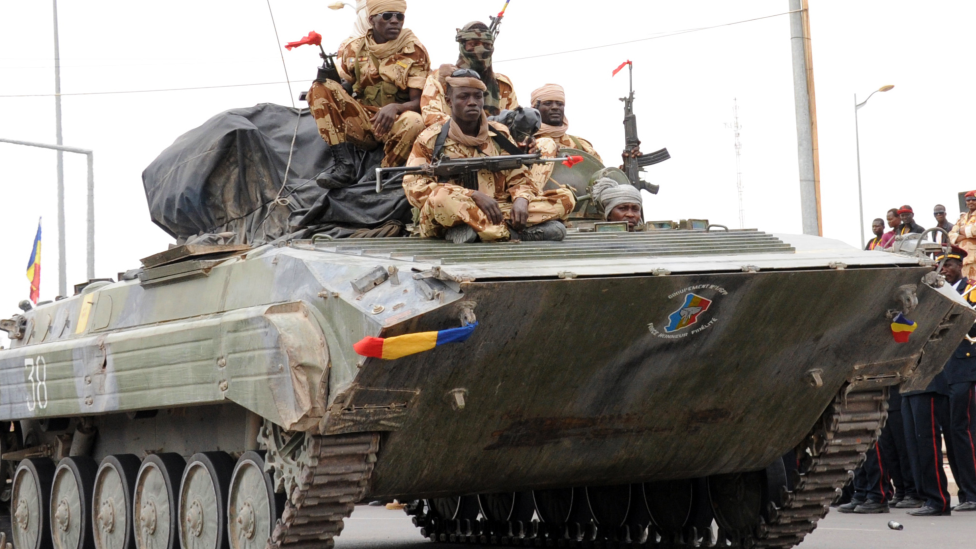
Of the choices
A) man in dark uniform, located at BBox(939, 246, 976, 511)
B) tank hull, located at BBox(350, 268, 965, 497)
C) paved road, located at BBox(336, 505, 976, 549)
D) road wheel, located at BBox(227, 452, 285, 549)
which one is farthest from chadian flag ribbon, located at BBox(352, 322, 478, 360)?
man in dark uniform, located at BBox(939, 246, 976, 511)

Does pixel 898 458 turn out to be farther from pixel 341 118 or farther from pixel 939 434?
pixel 341 118

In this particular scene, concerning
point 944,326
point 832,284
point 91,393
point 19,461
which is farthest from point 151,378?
point 944,326

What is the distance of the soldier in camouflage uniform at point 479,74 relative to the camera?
9.39 meters

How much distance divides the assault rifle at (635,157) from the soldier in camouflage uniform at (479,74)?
180 cm

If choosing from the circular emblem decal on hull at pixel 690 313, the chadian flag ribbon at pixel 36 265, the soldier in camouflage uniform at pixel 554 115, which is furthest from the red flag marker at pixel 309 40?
the chadian flag ribbon at pixel 36 265

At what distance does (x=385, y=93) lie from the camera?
10.1 meters

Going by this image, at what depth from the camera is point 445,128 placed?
8.88 m

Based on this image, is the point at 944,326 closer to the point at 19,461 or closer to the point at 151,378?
the point at 151,378

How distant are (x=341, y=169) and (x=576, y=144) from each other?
6.93 feet

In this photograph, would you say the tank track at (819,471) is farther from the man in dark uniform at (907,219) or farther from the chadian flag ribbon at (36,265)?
the chadian flag ribbon at (36,265)

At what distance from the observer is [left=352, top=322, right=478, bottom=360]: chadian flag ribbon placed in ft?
22.6

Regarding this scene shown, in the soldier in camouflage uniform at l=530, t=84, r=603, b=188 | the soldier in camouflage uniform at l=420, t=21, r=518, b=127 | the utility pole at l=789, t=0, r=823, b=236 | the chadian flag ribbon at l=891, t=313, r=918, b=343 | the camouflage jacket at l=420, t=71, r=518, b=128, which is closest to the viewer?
the chadian flag ribbon at l=891, t=313, r=918, b=343

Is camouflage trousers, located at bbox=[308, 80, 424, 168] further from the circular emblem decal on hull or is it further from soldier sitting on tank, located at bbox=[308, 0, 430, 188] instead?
the circular emblem decal on hull

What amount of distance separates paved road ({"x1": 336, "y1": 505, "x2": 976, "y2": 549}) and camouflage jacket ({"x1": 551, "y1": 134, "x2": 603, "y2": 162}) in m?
3.36
